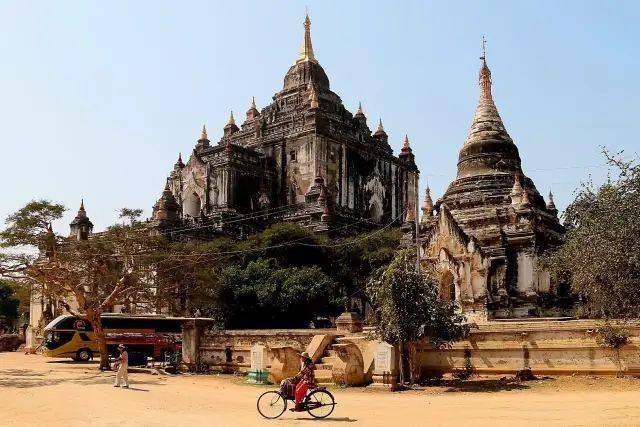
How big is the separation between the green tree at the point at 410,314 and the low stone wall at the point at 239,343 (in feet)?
14.4

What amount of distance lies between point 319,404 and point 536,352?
7843 mm

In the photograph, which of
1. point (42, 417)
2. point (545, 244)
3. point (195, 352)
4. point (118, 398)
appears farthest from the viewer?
point (545, 244)

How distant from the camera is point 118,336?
115 feet

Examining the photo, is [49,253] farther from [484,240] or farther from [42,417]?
[484,240]

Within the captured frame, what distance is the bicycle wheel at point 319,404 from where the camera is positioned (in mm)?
14445

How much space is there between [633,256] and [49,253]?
71.3 ft

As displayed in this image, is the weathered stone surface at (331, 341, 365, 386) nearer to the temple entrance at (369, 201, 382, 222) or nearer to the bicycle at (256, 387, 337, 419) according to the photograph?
the bicycle at (256, 387, 337, 419)

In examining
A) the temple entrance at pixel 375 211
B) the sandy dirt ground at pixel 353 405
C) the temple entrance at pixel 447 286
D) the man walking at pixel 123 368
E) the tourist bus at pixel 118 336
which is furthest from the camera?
the temple entrance at pixel 375 211

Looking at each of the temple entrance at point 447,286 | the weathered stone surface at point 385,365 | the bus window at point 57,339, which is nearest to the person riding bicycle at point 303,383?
the weathered stone surface at point 385,365

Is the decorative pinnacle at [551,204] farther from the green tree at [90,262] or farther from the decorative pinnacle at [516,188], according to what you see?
the green tree at [90,262]

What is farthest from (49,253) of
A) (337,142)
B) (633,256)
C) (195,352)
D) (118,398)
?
(337,142)

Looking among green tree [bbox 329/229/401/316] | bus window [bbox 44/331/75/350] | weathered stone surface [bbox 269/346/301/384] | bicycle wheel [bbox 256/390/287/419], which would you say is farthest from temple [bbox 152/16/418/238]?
bicycle wheel [bbox 256/390/287/419]

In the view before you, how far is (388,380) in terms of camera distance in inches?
785

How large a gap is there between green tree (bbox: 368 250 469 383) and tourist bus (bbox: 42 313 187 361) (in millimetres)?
17014
